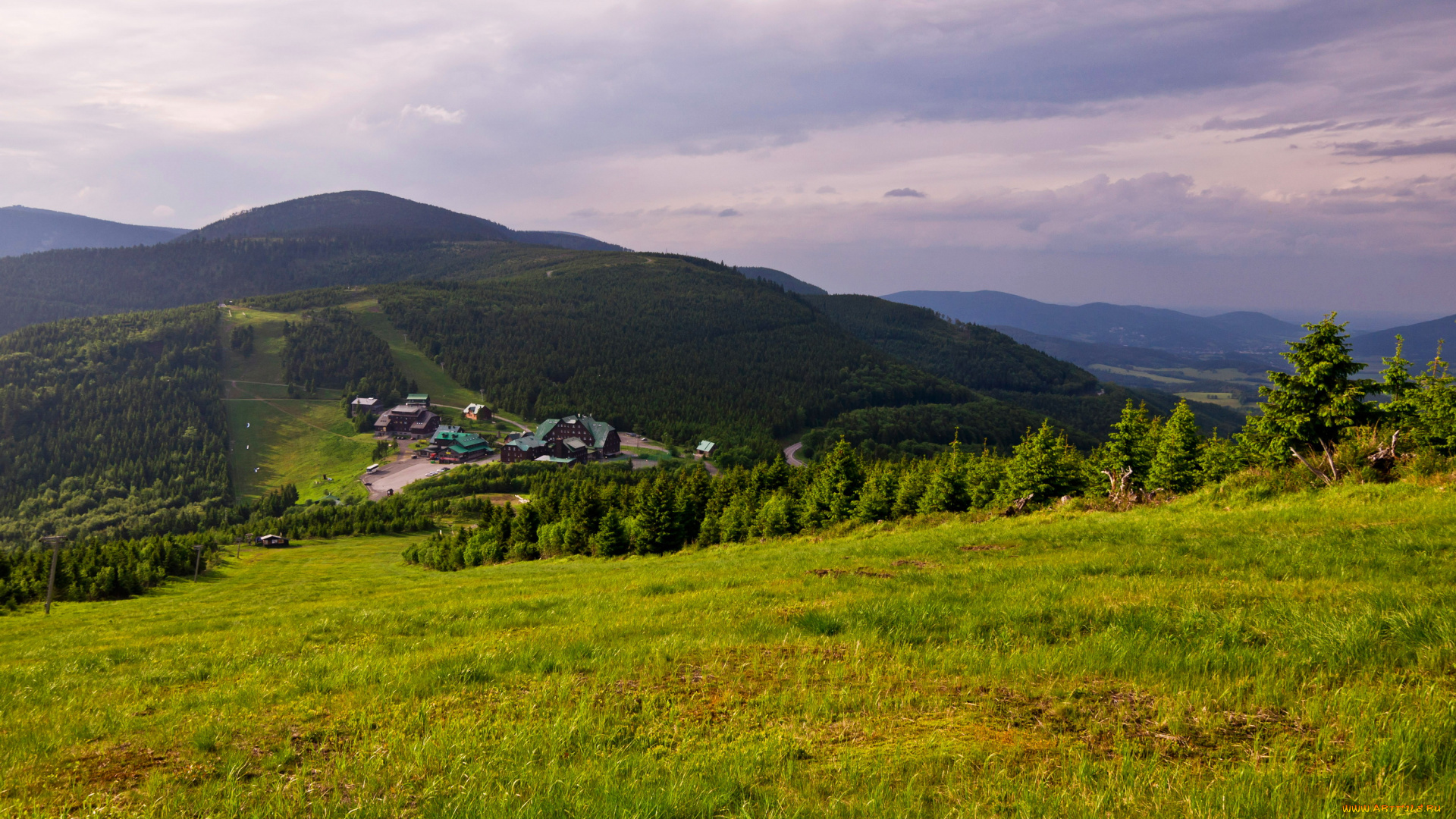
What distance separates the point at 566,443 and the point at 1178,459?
13447cm

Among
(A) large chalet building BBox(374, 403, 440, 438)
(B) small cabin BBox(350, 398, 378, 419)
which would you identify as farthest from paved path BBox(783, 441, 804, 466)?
(B) small cabin BBox(350, 398, 378, 419)

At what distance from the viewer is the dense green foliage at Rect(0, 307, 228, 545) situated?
13200 centimetres

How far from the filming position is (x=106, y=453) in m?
160

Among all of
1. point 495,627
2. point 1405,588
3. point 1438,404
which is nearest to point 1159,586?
point 1405,588

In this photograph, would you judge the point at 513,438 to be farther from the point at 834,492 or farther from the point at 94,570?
the point at 834,492

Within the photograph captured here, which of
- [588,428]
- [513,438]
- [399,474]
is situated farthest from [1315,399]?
[513,438]

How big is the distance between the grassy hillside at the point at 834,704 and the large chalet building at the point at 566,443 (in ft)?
459

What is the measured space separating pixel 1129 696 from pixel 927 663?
1980 millimetres

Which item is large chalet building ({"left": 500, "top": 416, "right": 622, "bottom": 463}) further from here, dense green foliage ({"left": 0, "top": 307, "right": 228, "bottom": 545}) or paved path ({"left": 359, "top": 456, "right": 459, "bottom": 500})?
dense green foliage ({"left": 0, "top": 307, "right": 228, "bottom": 545})

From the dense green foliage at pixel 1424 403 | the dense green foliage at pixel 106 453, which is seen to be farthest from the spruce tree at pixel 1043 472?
the dense green foliage at pixel 106 453

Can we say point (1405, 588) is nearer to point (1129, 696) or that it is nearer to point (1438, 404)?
point (1129, 696)

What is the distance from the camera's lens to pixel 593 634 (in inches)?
377

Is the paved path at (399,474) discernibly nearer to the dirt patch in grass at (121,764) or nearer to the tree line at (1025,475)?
the tree line at (1025,475)

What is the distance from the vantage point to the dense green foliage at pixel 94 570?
47.3 meters
